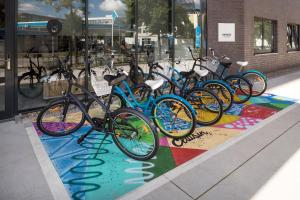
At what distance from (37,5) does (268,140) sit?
4738mm

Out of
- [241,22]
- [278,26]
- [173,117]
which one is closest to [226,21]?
[241,22]

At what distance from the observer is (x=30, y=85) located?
21.2ft

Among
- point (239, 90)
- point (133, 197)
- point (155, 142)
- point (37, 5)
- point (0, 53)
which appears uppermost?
point (37, 5)

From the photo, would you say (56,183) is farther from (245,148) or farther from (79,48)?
(79,48)

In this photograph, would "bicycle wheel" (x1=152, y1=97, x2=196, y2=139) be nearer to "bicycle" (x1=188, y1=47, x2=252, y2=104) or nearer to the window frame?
"bicycle" (x1=188, y1=47, x2=252, y2=104)

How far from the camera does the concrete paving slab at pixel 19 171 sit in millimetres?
3330

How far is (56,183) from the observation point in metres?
3.54

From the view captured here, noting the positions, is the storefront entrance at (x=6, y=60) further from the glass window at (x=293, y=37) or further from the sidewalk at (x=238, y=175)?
the glass window at (x=293, y=37)

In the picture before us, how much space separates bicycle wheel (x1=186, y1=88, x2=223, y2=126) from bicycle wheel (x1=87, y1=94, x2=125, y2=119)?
1.18 m

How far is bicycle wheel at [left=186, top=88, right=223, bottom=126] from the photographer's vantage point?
18.2ft

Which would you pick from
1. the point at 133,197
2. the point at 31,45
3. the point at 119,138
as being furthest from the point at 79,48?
the point at 133,197

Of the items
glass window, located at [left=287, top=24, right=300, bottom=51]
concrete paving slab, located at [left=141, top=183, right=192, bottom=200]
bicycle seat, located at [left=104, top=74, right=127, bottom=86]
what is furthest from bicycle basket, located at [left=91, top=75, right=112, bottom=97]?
glass window, located at [left=287, top=24, right=300, bottom=51]

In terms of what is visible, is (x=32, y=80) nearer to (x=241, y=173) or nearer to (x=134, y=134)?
(x=134, y=134)

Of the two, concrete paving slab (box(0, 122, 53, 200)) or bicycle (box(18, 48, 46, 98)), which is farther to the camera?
bicycle (box(18, 48, 46, 98))
